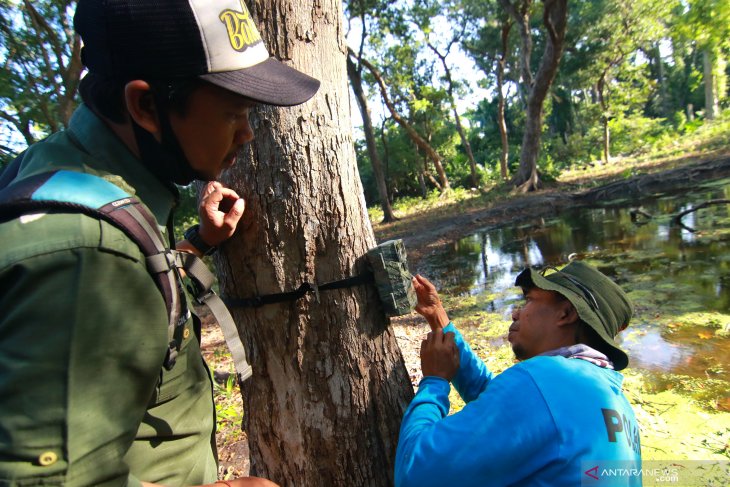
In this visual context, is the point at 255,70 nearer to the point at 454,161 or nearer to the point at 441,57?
the point at 441,57

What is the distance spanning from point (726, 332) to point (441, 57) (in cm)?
2129

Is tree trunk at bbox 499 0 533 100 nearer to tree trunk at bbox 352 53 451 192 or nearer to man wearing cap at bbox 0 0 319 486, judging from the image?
tree trunk at bbox 352 53 451 192

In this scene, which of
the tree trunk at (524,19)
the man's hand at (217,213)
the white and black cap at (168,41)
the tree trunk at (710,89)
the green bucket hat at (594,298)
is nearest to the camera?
the white and black cap at (168,41)

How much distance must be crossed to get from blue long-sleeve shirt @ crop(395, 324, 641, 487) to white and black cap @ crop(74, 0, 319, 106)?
1124 millimetres

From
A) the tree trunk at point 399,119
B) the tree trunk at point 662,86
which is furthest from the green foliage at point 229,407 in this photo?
the tree trunk at point 662,86

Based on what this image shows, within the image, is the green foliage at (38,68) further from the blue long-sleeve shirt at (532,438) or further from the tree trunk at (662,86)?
the tree trunk at (662,86)

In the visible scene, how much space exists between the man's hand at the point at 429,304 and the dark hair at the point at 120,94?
49.9 inches

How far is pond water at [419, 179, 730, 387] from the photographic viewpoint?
173 inches

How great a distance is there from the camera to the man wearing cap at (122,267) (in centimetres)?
74

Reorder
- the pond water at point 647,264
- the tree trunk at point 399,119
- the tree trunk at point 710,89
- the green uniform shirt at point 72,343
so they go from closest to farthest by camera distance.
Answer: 1. the green uniform shirt at point 72,343
2. the pond water at point 647,264
3. the tree trunk at point 399,119
4. the tree trunk at point 710,89

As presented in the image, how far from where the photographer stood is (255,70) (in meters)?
1.17

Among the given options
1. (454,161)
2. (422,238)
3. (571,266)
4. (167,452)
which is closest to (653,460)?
(571,266)

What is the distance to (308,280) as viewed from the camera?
1717 mm

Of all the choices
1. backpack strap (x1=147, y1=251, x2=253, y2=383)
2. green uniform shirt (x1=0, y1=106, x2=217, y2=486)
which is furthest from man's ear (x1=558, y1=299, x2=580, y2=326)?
green uniform shirt (x1=0, y1=106, x2=217, y2=486)
